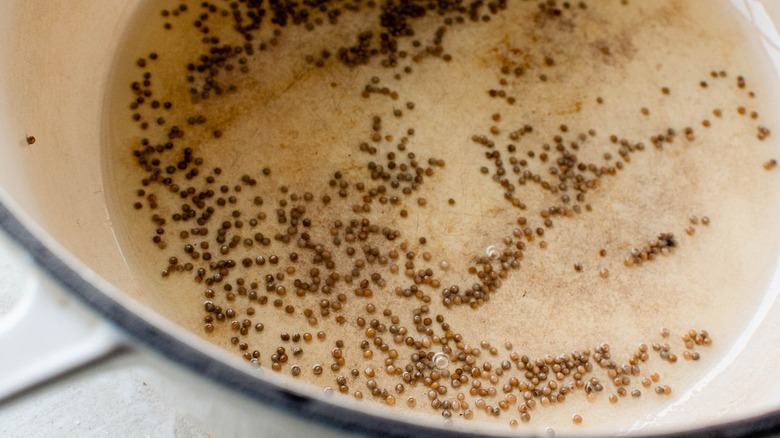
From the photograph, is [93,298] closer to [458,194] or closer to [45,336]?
[45,336]

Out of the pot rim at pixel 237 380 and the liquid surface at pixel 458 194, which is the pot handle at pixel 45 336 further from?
the liquid surface at pixel 458 194

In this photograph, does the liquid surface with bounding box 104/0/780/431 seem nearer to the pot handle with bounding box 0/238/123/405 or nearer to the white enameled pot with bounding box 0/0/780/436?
the white enameled pot with bounding box 0/0/780/436

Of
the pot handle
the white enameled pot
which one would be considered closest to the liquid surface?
the white enameled pot

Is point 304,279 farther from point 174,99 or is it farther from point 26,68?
point 26,68

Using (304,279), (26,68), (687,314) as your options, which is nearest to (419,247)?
(304,279)

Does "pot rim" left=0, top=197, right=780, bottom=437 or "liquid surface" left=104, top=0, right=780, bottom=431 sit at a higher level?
"pot rim" left=0, top=197, right=780, bottom=437

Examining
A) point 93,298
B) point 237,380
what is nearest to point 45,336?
point 93,298
